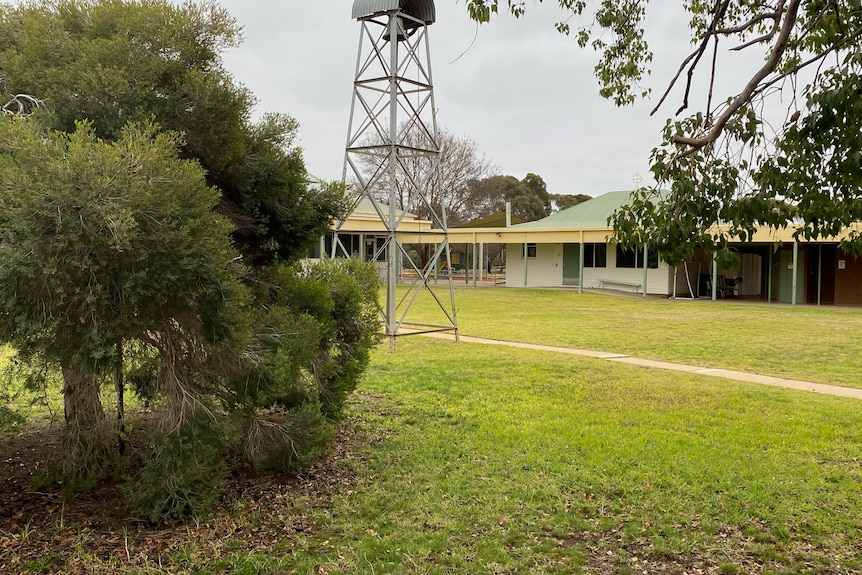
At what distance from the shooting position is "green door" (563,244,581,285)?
3177 cm

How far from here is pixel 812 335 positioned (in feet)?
50.7

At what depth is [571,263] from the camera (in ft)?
105

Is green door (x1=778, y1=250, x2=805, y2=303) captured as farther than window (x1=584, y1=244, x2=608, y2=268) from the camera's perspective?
No

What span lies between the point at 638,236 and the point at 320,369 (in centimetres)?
304

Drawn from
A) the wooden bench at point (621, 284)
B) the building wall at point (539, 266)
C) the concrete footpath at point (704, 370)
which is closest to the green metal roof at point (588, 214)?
the building wall at point (539, 266)

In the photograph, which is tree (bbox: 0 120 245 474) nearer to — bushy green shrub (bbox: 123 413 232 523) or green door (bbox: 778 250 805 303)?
bushy green shrub (bbox: 123 413 232 523)

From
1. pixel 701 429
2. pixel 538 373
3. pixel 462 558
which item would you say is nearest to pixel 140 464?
pixel 462 558

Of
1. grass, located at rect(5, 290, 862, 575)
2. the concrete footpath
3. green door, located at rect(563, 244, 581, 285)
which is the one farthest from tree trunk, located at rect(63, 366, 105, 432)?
green door, located at rect(563, 244, 581, 285)

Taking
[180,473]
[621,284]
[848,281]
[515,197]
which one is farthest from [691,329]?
[515,197]

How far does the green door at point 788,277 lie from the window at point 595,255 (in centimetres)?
702

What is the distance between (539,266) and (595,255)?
3.03m

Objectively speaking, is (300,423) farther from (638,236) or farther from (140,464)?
(638,236)

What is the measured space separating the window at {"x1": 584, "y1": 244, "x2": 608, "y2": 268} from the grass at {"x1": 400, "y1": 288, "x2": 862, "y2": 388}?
4.18 m

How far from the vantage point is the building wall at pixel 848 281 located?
80.4ft
